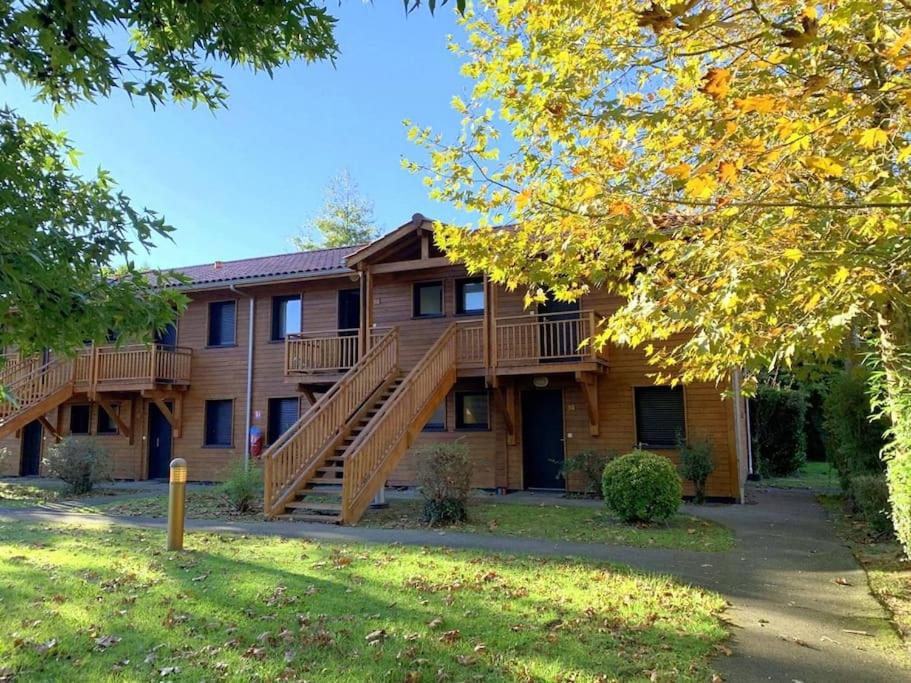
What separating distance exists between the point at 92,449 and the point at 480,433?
9815mm

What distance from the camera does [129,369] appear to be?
1864cm

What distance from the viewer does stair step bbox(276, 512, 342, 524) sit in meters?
10.7

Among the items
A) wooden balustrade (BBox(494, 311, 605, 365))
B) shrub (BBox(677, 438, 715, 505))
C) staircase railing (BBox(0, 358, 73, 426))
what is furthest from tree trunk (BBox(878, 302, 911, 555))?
staircase railing (BBox(0, 358, 73, 426))

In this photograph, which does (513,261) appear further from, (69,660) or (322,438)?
(322,438)

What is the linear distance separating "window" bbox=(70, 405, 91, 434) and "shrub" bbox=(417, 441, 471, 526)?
15.7 meters

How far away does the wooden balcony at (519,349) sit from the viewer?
1386cm

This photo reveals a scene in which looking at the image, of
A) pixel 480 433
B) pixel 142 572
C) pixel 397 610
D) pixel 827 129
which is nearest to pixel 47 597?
pixel 142 572

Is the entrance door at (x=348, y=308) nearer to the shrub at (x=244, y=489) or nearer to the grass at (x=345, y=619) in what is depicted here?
the shrub at (x=244, y=489)

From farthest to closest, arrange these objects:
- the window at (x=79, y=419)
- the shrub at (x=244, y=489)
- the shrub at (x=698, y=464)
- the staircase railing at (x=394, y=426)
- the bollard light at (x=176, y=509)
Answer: the window at (x=79, y=419), the shrub at (x=698, y=464), the shrub at (x=244, y=489), the staircase railing at (x=394, y=426), the bollard light at (x=176, y=509)

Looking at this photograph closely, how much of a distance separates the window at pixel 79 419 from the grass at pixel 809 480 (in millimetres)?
21973

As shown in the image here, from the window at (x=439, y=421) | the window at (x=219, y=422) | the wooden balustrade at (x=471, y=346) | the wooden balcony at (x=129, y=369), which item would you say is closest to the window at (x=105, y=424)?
the wooden balcony at (x=129, y=369)

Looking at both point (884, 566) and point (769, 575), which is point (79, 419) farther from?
point (884, 566)

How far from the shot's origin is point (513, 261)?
23.6ft

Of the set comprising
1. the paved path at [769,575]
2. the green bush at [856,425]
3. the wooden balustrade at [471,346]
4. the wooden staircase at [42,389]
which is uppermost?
the wooden balustrade at [471,346]
